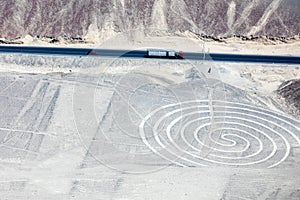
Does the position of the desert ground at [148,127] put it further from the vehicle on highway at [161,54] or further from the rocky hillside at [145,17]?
the rocky hillside at [145,17]

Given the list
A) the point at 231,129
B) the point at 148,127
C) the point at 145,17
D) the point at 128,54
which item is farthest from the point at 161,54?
the point at 231,129

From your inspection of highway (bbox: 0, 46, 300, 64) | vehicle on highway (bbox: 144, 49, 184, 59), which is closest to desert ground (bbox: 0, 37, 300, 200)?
vehicle on highway (bbox: 144, 49, 184, 59)

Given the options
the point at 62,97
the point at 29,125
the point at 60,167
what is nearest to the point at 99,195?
the point at 60,167

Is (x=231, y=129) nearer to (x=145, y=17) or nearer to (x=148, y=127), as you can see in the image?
(x=148, y=127)

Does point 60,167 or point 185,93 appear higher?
point 185,93

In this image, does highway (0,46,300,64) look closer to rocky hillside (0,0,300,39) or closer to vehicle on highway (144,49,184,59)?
vehicle on highway (144,49,184,59)

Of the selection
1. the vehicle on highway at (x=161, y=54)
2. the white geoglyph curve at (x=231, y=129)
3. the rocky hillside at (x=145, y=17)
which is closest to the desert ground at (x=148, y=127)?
the white geoglyph curve at (x=231, y=129)

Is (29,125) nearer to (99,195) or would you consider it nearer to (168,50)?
(99,195)
